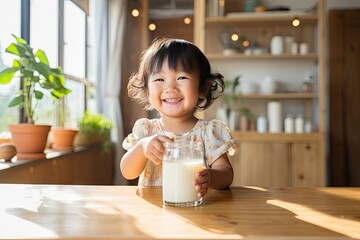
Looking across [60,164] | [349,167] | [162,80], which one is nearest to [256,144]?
[349,167]

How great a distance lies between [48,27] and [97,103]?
1.16 m

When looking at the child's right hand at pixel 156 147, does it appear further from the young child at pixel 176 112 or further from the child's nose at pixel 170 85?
the child's nose at pixel 170 85

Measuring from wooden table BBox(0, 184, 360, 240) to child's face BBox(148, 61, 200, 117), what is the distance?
0.94ft

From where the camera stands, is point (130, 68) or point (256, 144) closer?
point (256, 144)

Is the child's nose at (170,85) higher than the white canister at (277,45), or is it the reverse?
the white canister at (277,45)

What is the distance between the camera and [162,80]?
3.76 ft

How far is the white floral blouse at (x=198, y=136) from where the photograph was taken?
120cm

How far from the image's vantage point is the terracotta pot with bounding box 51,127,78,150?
9.46 feet

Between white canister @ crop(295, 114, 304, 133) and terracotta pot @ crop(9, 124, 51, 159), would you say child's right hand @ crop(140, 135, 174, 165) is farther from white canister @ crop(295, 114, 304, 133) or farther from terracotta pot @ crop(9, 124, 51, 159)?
white canister @ crop(295, 114, 304, 133)

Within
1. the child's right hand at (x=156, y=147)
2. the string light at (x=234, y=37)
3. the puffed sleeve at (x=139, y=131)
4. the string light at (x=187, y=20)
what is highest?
the string light at (x=187, y=20)

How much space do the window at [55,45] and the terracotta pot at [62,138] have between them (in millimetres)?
155

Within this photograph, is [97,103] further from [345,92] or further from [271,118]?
[345,92]

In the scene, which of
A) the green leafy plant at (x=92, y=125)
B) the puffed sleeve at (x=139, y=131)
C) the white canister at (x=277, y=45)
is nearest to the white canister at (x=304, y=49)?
the white canister at (x=277, y=45)

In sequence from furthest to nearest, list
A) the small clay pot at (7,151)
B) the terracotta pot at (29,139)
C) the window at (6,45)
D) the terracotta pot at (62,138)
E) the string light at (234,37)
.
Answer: the string light at (234,37), the terracotta pot at (62,138), the window at (6,45), the terracotta pot at (29,139), the small clay pot at (7,151)
